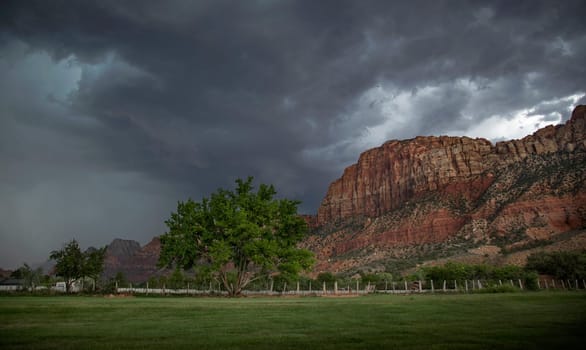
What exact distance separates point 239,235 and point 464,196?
104764mm

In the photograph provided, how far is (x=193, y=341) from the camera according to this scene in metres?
8.00

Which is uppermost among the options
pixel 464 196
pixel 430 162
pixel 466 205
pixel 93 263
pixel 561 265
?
pixel 430 162

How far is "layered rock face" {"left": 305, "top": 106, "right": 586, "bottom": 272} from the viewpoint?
9319 cm

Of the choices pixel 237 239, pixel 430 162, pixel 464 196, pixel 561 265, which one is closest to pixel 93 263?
pixel 237 239

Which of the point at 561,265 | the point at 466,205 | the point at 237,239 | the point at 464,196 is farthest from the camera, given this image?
the point at 464,196

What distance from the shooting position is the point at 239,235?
41375 millimetres

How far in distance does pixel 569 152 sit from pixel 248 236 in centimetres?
9688

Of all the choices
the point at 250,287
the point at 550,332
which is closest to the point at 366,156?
the point at 250,287

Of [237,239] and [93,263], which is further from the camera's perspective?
[93,263]

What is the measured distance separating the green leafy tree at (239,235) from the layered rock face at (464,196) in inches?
2624

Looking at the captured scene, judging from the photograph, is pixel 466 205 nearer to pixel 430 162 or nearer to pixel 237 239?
pixel 430 162

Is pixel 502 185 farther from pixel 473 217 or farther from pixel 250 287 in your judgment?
pixel 250 287

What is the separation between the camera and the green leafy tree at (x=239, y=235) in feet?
134

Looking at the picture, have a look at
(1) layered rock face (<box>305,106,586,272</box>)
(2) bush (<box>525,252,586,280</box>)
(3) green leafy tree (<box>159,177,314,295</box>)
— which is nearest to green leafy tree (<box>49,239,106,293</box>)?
(3) green leafy tree (<box>159,177,314,295</box>)
